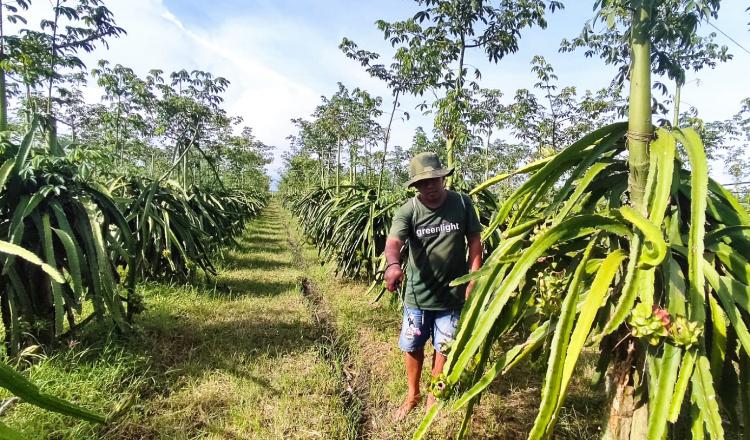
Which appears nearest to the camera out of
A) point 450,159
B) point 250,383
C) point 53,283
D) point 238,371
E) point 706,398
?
point 706,398

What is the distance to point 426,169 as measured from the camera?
2.67 metres

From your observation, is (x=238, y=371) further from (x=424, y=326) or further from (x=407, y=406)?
(x=424, y=326)

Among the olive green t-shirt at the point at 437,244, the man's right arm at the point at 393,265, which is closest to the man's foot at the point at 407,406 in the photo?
the olive green t-shirt at the point at 437,244

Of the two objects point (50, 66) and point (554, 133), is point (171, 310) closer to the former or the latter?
point (50, 66)

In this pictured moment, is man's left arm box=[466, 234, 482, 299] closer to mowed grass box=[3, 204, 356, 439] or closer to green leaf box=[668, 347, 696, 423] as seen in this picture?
mowed grass box=[3, 204, 356, 439]

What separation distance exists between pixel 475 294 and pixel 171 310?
378 cm

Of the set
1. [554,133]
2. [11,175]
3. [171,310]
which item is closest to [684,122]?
[554,133]

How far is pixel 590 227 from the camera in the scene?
1.35m

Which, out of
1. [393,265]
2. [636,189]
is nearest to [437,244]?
[393,265]

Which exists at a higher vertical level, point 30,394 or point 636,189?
point 636,189

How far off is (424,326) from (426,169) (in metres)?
1.13

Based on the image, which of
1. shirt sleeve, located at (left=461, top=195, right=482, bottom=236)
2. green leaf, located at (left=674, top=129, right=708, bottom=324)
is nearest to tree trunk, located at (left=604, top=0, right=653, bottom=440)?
green leaf, located at (left=674, top=129, right=708, bottom=324)

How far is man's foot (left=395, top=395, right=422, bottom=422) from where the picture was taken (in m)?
2.68

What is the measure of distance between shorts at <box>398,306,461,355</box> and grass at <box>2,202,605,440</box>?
44cm
